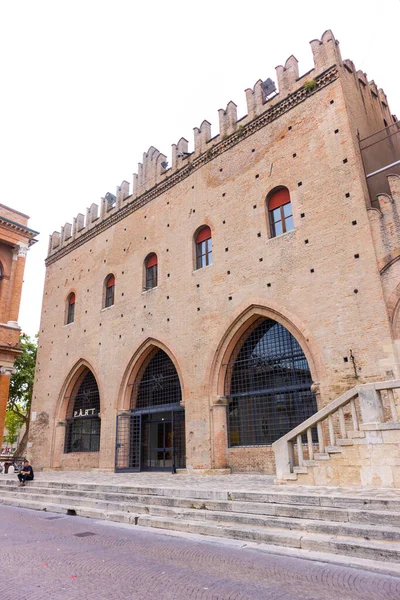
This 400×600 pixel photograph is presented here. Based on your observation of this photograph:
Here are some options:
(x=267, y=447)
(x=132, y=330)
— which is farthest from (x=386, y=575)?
(x=132, y=330)

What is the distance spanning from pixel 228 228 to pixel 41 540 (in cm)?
1028

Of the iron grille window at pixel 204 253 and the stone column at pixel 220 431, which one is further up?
the iron grille window at pixel 204 253

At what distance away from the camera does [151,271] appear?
54.6 feet

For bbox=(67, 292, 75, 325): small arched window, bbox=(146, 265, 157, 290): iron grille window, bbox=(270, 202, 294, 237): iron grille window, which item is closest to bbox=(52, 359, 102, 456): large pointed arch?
bbox=(67, 292, 75, 325): small arched window

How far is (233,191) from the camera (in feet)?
46.0

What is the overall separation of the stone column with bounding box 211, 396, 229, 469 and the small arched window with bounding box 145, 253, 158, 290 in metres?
5.74

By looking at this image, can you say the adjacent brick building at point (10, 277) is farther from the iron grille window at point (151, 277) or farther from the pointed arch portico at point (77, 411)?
the iron grille window at point (151, 277)

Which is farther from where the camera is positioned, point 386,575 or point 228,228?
point 228,228

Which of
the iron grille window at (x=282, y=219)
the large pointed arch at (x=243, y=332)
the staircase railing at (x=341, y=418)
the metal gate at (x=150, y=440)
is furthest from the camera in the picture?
the metal gate at (x=150, y=440)

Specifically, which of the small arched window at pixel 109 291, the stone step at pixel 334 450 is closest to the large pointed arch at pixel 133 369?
the small arched window at pixel 109 291

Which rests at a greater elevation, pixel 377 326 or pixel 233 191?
pixel 233 191

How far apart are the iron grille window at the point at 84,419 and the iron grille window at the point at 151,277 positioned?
16.7ft

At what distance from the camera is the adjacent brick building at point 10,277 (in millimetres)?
19375

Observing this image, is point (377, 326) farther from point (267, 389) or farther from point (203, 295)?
point (203, 295)
